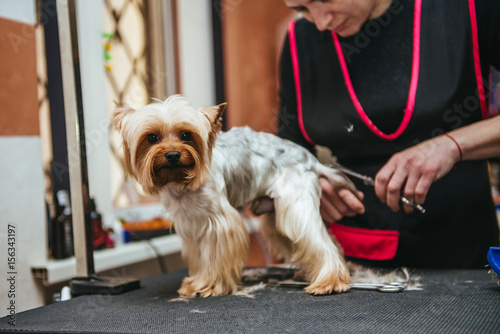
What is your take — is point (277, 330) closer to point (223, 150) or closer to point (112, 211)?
point (223, 150)

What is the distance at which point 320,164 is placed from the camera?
121cm

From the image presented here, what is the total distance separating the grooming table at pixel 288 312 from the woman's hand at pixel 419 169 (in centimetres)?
22

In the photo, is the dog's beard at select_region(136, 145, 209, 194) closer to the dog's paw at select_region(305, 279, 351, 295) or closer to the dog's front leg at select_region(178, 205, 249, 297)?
the dog's front leg at select_region(178, 205, 249, 297)

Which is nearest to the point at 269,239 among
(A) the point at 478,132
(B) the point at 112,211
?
(A) the point at 478,132

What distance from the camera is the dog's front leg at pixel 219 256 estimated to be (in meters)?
1.05

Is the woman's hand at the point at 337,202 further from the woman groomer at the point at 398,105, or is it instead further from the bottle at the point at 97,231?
the bottle at the point at 97,231

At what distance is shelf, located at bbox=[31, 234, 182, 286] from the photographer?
4.65 ft

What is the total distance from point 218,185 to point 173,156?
13cm

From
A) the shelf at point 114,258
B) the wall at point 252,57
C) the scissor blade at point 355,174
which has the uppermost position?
the wall at point 252,57

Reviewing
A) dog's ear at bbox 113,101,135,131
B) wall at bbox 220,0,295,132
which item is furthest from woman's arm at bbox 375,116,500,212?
wall at bbox 220,0,295,132

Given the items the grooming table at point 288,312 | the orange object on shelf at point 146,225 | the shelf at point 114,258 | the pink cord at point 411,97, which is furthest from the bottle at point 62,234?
the pink cord at point 411,97

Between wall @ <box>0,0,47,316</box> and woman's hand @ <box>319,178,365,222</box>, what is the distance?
2.69ft

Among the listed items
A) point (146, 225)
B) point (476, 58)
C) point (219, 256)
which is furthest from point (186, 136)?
point (146, 225)

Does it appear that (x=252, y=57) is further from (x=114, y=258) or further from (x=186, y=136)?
(x=186, y=136)
